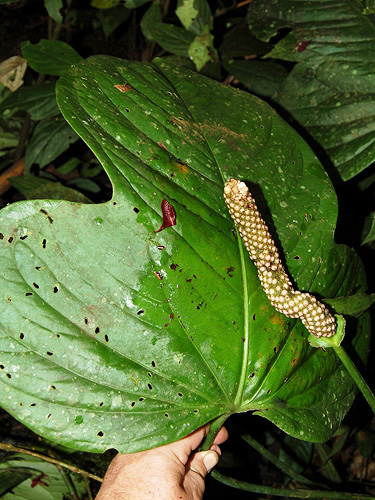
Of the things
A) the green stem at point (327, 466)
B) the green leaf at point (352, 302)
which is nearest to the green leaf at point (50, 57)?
the green leaf at point (352, 302)

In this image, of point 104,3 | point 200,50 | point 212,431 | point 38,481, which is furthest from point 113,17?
point 38,481

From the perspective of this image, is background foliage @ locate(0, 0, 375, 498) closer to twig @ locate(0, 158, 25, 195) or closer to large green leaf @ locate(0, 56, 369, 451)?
twig @ locate(0, 158, 25, 195)

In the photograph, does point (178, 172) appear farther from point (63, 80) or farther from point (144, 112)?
point (63, 80)

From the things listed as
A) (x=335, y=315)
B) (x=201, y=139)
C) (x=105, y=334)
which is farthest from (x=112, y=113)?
(x=335, y=315)

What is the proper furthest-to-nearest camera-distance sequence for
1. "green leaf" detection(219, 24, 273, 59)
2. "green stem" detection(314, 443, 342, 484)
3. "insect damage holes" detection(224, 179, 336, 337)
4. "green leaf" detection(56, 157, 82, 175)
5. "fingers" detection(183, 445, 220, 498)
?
"green leaf" detection(56, 157, 82, 175) → "green stem" detection(314, 443, 342, 484) → "green leaf" detection(219, 24, 273, 59) → "fingers" detection(183, 445, 220, 498) → "insect damage holes" detection(224, 179, 336, 337)

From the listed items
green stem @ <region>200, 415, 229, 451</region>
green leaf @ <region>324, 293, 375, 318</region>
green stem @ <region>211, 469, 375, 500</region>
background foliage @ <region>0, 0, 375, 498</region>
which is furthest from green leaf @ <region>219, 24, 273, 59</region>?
green stem @ <region>211, 469, 375, 500</region>

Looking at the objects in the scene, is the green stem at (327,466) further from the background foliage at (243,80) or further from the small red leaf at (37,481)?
the small red leaf at (37,481)
